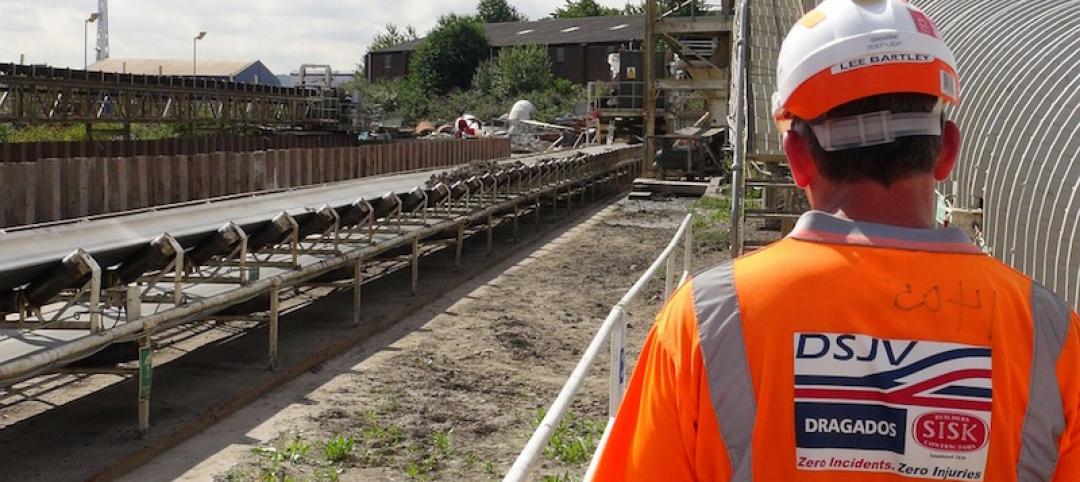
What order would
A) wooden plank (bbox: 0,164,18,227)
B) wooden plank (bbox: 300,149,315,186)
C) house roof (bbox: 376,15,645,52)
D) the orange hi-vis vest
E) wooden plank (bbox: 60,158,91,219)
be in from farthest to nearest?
house roof (bbox: 376,15,645,52)
wooden plank (bbox: 300,149,315,186)
wooden plank (bbox: 60,158,91,219)
wooden plank (bbox: 0,164,18,227)
the orange hi-vis vest

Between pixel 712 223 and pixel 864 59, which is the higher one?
pixel 864 59

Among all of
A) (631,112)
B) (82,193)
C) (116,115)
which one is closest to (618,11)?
(631,112)

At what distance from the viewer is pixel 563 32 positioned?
8994cm

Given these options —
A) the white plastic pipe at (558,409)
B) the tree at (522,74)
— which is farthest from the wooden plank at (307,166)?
the tree at (522,74)

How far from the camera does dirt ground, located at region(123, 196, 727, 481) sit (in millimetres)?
8258

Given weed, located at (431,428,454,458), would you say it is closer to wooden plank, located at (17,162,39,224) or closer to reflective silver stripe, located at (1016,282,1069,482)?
reflective silver stripe, located at (1016,282,1069,482)

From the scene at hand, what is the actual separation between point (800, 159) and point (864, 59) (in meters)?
0.20

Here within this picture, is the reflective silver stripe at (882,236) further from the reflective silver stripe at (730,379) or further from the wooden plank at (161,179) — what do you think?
the wooden plank at (161,179)

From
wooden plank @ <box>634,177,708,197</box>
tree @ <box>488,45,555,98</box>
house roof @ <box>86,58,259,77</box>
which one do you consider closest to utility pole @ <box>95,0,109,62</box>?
house roof @ <box>86,58,259,77</box>

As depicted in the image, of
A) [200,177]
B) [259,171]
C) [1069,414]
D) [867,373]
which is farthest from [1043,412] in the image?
[259,171]

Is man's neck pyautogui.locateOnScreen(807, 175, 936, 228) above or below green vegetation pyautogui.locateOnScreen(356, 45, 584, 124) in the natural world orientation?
below

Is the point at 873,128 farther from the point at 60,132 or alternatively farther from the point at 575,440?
the point at 60,132

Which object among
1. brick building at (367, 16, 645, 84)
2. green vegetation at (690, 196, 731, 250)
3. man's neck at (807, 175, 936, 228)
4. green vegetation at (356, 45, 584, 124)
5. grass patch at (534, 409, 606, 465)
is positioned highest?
brick building at (367, 16, 645, 84)

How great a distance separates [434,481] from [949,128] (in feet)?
20.8
